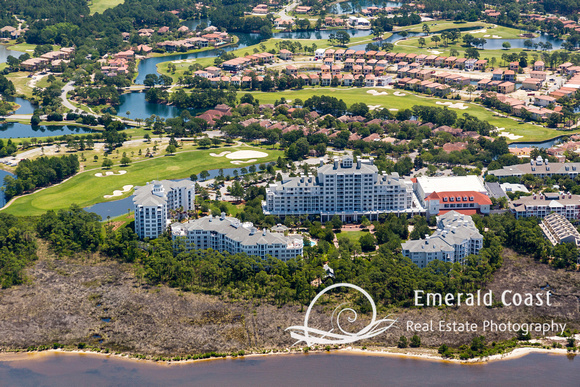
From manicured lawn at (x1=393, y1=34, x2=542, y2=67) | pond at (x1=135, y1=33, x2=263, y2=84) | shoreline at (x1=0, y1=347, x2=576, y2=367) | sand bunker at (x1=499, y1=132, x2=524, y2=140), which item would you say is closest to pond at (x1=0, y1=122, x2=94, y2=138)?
pond at (x1=135, y1=33, x2=263, y2=84)

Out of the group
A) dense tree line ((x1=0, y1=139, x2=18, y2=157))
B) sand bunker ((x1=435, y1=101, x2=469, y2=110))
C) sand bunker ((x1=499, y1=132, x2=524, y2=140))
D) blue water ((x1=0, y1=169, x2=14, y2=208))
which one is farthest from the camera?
sand bunker ((x1=435, y1=101, x2=469, y2=110))

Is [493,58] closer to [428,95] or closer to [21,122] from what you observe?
[428,95]

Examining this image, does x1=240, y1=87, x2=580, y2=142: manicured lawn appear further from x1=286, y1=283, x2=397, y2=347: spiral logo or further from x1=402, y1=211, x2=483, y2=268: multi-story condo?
x1=286, y1=283, x2=397, y2=347: spiral logo

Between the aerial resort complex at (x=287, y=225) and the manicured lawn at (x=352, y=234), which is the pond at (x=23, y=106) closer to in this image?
the aerial resort complex at (x=287, y=225)

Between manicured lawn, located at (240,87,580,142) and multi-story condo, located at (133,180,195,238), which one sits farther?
manicured lawn, located at (240,87,580,142)

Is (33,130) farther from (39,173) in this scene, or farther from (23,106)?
(39,173)

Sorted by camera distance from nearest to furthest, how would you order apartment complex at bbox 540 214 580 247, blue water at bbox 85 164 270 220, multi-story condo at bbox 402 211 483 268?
multi-story condo at bbox 402 211 483 268, apartment complex at bbox 540 214 580 247, blue water at bbox 85 164 270 220

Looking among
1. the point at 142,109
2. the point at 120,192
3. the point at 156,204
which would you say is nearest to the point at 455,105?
the point at 142,109
